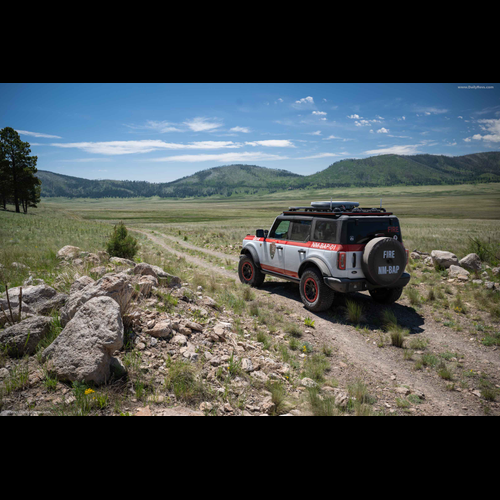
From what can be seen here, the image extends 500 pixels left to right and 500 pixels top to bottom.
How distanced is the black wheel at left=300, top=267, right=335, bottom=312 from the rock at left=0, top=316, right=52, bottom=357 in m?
5.43

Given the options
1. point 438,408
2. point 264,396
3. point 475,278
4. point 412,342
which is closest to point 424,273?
point 475,278

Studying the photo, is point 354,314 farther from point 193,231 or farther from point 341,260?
point 193,231

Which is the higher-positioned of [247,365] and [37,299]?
[37,299]

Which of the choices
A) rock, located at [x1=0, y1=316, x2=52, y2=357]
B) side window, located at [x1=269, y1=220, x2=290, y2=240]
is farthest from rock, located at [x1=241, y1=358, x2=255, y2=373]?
side window, located at [x1=269, y1=220, x2=290, y2=240]

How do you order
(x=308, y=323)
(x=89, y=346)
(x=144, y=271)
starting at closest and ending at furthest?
(x=89, y=346), (x=308, y=323), (x=144, y=271)

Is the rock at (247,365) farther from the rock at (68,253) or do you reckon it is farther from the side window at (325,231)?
the rock at (68,253)

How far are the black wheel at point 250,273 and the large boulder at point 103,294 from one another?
5221 mm

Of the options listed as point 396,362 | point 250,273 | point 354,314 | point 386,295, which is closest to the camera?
point 396,362

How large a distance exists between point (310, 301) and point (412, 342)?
8.08ft

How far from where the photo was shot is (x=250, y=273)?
10.1m

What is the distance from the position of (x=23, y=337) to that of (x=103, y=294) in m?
1.15

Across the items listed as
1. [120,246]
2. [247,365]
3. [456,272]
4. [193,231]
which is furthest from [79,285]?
[193,231]

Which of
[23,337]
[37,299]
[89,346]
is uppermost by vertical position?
[37,299]

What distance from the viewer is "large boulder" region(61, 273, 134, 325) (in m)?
4.69
